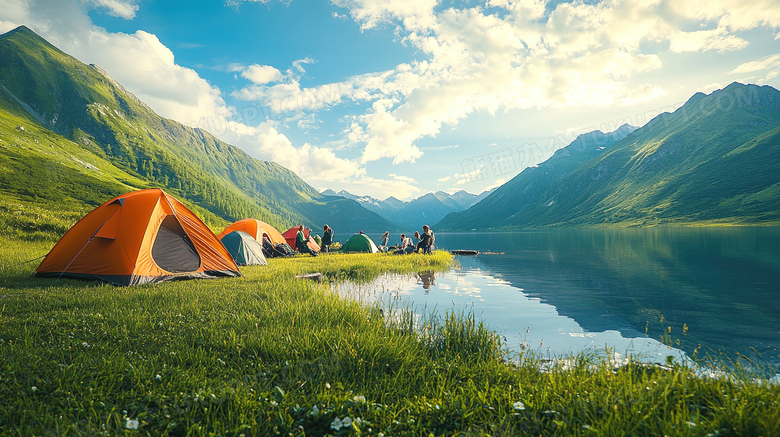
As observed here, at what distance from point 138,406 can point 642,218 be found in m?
198

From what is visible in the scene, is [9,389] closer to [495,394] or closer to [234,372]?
[234,372]

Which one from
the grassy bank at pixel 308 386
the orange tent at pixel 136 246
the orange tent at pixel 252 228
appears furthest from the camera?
the orange tent at pixel 252 228

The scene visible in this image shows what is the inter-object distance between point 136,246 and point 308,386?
12.6 m

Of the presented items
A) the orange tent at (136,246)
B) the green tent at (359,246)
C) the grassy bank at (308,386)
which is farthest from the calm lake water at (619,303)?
the green tent at (359,246)

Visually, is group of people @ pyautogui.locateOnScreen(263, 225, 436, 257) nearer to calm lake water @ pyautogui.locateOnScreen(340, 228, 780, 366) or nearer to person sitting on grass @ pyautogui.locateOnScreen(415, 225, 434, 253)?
person sitting on grass @ pyautogui.locateOnScreen(415, 225, 434, 253)

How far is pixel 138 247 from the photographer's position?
13.3 metres

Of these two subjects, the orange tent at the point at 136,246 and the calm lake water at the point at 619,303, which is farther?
the orange tent at the point at 136,246

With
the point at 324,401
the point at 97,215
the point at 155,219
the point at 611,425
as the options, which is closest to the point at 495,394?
the point at 611,425

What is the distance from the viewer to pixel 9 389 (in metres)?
4.00

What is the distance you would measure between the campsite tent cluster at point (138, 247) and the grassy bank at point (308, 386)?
5.35 meters

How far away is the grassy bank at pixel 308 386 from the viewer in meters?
3.49

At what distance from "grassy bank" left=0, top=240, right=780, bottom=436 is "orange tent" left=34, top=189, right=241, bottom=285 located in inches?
208

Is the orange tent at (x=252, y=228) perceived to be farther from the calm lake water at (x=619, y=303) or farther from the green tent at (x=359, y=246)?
the calm lake water at (x=619, y=303)

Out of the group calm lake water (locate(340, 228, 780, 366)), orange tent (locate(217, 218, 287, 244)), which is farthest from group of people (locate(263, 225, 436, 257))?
calm lake water (locate(340, 228, 780, 366))
